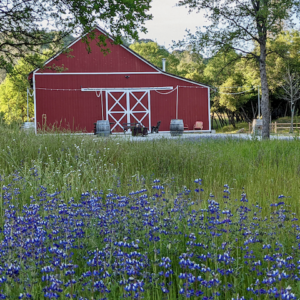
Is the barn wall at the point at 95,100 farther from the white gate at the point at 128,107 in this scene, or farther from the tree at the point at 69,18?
the tree at the point at 69,18

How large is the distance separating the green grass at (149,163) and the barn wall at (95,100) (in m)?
15.6

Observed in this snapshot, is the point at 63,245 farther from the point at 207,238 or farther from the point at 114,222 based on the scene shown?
the point at 207,238

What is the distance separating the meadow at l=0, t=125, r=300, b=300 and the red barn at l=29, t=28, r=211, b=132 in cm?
1737

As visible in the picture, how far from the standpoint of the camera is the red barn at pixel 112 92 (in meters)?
25.0

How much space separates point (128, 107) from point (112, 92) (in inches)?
56.7

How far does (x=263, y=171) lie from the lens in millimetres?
6703

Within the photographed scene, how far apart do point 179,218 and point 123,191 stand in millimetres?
2161

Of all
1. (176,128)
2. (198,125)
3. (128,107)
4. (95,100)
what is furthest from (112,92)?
(176,128)

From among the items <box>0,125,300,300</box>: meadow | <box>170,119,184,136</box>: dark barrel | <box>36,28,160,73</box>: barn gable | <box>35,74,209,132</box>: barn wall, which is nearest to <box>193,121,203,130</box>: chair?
<box>35,74,209,132</box>: barn wall

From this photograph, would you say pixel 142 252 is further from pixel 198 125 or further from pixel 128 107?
pixel 198 125

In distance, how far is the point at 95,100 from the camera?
25297mm

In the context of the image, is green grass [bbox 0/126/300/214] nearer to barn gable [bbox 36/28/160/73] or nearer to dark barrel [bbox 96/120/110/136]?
dark barrel [bbox 96/120/110/136]

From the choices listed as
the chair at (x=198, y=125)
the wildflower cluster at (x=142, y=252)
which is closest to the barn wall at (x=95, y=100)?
the chair at (x=198, y=125)

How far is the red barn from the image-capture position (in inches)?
984
